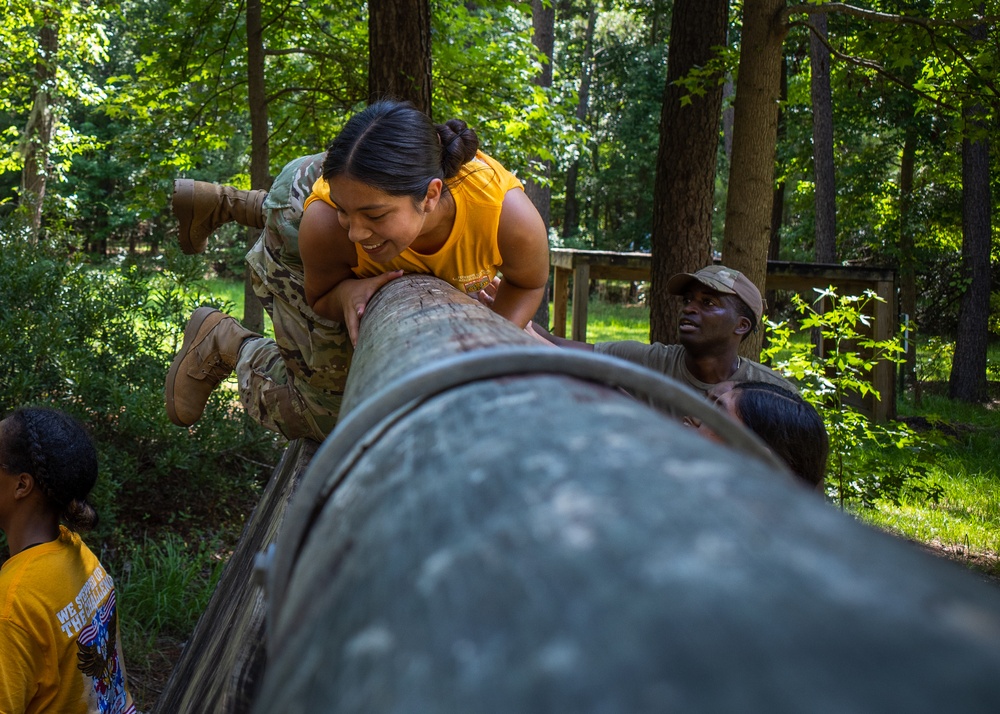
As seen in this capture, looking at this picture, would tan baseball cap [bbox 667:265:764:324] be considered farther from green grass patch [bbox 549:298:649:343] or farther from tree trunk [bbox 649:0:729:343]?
green grass patch [bbox 549:298:649:343]

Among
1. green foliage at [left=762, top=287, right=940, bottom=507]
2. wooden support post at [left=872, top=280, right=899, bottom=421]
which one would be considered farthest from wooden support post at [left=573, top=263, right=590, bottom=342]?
green foliage at [left=762, top=287, right=940, bottom=507]

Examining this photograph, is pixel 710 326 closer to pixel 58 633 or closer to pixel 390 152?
pixel 390 152

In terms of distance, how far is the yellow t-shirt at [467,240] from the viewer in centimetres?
302

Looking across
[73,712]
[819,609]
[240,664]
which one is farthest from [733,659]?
[73,712]

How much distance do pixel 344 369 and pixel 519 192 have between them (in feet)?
3.22

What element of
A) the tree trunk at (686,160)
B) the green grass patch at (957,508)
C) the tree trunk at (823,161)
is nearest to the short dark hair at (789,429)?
the tree trunk at (686,160)

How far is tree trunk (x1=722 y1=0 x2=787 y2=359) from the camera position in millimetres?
5637

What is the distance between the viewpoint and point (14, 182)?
31078mm

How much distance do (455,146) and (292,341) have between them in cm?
117

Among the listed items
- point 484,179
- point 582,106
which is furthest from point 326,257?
point 582,106

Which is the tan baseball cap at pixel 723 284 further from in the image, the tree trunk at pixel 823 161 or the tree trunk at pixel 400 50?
the tree trunk at pixel 823 161

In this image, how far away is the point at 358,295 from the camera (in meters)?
2.73

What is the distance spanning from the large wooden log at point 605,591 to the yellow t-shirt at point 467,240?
7.72 feet

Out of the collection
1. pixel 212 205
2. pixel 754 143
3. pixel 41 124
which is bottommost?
pixel 212 205
